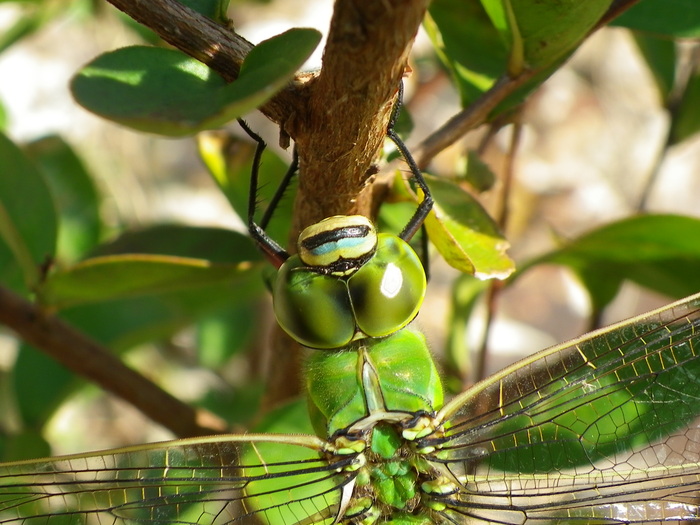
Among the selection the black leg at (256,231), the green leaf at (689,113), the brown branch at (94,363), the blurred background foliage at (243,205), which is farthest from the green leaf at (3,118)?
the green leaf at (689,113)

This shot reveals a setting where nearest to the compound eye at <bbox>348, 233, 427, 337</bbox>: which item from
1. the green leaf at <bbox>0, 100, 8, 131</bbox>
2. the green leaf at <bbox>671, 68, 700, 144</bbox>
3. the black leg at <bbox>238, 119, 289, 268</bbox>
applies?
the black leg at <bbox>238, 119, 289, 268</bbox>

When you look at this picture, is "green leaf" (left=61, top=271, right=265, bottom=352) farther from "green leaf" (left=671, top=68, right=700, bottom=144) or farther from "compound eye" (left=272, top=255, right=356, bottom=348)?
"green leaf" (left=671, top=68, right=700, bottom=144)

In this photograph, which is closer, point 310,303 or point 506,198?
point 310,303

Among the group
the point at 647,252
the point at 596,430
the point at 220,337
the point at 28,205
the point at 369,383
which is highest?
the point at 220,337

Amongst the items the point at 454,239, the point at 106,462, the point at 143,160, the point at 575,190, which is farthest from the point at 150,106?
the point at 575,190

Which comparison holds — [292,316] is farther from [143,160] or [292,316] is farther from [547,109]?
[547,109]

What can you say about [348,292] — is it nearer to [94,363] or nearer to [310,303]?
[310,303]

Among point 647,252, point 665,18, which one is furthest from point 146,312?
point 665,18
